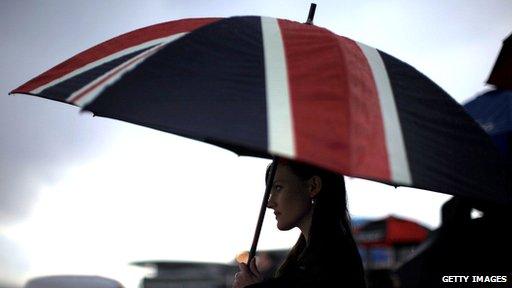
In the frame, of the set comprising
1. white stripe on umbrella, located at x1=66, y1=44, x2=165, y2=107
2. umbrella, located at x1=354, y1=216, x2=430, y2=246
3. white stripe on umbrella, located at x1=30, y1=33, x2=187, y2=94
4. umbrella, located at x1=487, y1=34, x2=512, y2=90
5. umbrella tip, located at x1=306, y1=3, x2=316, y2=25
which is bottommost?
white stripe on umbrella, located at x1=66, y1=44, x2=165, y2=107

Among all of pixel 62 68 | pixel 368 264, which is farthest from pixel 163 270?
pixel 62 68

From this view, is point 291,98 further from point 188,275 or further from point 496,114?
point 188,275

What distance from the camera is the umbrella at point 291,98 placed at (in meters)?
1.87

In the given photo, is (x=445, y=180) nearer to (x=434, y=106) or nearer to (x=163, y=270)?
(x=434, y=106)

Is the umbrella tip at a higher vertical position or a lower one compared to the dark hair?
higher

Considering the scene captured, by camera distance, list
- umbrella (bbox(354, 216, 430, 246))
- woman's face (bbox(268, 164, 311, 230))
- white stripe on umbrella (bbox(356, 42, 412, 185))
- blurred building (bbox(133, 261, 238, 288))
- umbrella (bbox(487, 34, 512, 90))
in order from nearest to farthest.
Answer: white stripe on umbrella (bbox(356, 42, 412, 185)), woman's face (bbox(268, 164, 311, 230)), umbrella (bbox(487, 34, 512, 90)), blurred building (bbox(133, 261, 238, 288)), umbrella (bbox(354, 216, 430, 246))

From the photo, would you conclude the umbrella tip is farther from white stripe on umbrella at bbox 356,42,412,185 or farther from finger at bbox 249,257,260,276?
finger at bbox 249,257,260,276

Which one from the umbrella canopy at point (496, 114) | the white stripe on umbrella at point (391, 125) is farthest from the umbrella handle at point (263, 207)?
the umbrella canopy at point (496, 114)

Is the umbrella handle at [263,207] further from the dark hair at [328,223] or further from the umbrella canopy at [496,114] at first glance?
the umbrella canopy at [496,114]

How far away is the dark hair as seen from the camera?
2.42 meters

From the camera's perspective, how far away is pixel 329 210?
102 inches

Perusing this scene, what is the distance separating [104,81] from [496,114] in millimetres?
3410

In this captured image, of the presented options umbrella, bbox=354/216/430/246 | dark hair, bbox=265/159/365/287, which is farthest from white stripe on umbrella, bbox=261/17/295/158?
umbrella, bbox=354/216/430/246

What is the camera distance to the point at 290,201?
2639 mm
